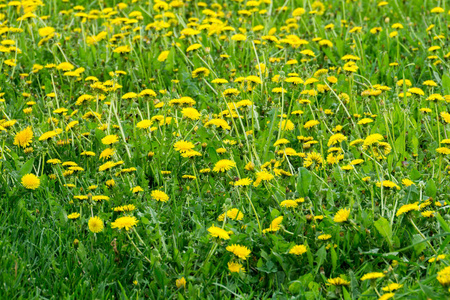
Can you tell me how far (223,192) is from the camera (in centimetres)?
286

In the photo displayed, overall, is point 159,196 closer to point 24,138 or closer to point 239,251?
point 239,251

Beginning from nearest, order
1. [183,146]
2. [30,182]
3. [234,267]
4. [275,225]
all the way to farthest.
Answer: [234,267] < [275,225] < [30,182] < [183,146]

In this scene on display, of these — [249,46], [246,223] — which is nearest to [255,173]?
[246,223]

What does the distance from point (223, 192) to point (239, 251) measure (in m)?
0.65

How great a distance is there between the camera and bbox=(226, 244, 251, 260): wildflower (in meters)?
2.22

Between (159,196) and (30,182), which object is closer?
(159,196)

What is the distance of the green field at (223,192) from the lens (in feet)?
7.24

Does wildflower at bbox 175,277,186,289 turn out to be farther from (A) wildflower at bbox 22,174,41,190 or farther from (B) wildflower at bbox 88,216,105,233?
(A) wildflower at bbox 22,174,41,190

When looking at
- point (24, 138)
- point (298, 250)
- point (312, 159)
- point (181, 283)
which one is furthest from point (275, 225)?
point (24, 138)

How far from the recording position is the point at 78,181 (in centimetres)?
295

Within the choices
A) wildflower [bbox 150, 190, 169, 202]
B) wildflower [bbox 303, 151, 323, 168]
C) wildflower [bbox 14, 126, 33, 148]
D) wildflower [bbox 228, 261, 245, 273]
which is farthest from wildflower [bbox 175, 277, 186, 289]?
wildflower [bbox 14, 126, 33, 148]

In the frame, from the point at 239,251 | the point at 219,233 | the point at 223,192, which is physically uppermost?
the point at 219,233

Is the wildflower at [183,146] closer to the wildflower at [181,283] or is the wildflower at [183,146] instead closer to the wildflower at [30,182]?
the wildflower at [30,182]

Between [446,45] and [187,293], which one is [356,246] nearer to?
[187,293]
